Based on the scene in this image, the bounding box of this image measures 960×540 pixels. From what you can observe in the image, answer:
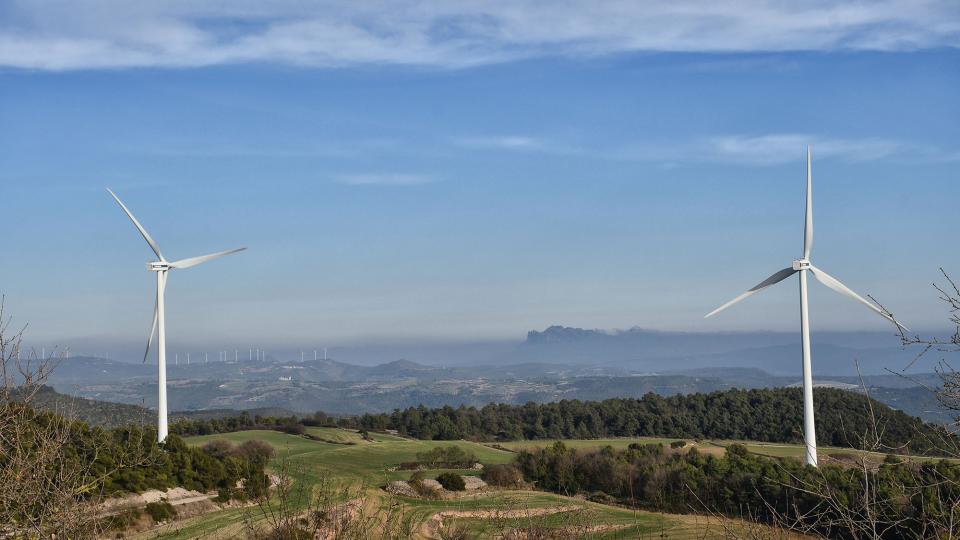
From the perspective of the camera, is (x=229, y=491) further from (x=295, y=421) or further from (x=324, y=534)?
(x=295, y=421)

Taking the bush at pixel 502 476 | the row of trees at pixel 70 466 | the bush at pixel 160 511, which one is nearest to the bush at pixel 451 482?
the bush at pixel 502 476

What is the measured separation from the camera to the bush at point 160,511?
36156 mm

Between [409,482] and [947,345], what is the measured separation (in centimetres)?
3947

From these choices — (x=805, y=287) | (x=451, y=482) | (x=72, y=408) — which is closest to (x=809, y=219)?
(x=805, y=287)

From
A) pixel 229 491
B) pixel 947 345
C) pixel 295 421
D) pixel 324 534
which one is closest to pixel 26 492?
pixel 324 534

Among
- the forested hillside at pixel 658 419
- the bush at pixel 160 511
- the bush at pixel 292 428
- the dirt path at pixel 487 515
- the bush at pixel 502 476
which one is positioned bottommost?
the forested hillside at pixel 658 419

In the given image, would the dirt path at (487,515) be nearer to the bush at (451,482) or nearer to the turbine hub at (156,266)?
the bush at (451,482)

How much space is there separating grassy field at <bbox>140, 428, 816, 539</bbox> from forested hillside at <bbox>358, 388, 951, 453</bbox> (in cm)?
1209

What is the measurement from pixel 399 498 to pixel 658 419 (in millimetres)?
84274

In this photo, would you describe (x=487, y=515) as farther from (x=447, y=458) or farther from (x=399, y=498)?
(x=447, y=458)

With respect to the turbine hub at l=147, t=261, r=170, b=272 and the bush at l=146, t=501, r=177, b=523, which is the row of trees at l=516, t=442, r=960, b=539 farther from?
the turbine hub at l=147, t=261, r=170, b=272

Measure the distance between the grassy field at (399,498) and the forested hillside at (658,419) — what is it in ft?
39.7

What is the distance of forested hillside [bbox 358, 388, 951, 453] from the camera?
11219 cm

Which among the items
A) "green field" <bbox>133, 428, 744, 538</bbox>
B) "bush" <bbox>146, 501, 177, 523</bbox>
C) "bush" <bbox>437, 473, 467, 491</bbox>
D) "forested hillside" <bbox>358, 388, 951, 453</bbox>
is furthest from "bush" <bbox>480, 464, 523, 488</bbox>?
"forested hillside" <bbox>358, 388, 951, 453</bbox>
